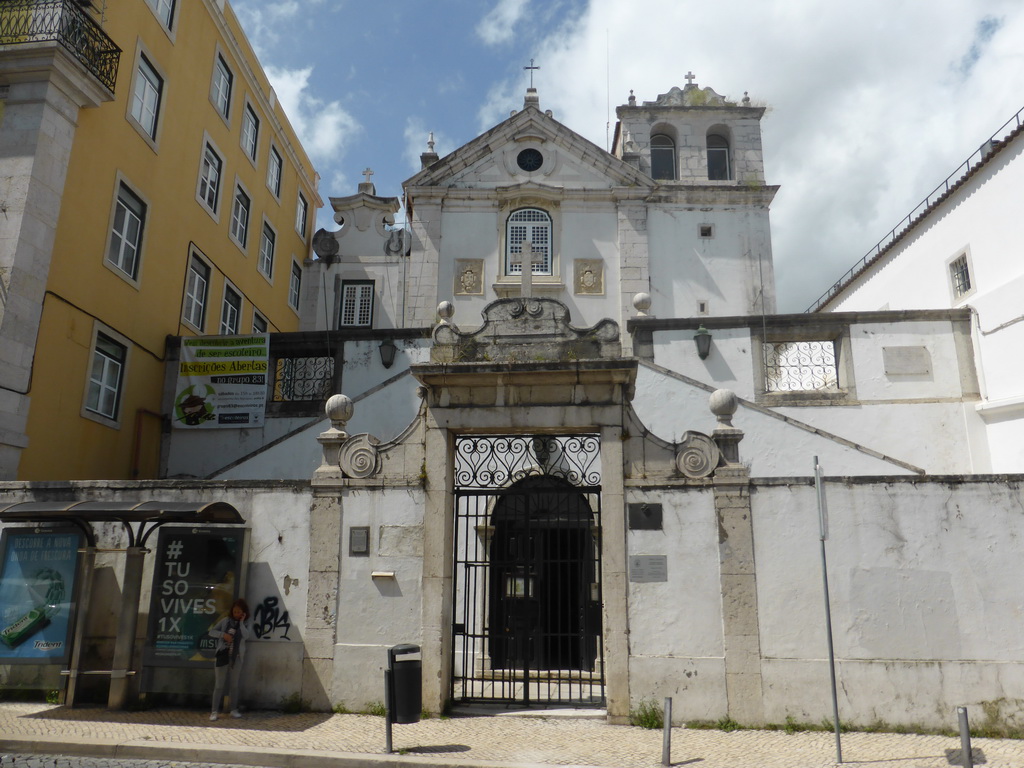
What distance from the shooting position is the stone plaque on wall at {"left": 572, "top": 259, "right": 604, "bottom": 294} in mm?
21141

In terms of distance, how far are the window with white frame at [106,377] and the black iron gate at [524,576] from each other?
22.7ft

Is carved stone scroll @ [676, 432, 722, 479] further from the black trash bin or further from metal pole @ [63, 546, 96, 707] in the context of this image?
metal pole @ [63, 546, 96, 707]

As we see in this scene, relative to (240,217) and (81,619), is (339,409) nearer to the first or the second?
(81,619)

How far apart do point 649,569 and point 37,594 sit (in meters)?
7.13

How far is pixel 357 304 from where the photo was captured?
79.0ft

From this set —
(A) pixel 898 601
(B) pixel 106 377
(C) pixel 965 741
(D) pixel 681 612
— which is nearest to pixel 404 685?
(D) pixel 681 612

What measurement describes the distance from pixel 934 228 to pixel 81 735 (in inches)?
818

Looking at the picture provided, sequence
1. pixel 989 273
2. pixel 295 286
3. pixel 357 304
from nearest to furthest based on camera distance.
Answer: pixel 989 273 → pixel 357 304 → pixel 295 286

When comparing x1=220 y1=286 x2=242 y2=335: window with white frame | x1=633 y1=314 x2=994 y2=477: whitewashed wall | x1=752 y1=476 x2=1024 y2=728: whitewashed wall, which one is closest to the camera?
x1=752 y1=476 x2=1024 y2=728: whitewashed wall

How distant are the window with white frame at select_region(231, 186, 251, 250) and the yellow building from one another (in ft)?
0.15

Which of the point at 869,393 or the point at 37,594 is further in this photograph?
the point at 869,393

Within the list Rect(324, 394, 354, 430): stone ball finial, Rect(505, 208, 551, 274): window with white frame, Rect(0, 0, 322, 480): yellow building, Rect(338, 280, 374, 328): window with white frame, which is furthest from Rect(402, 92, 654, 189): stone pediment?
Rect(324, 394, 354, 430): stone ball finial

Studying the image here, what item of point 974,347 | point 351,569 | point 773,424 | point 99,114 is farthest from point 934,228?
point 99,114

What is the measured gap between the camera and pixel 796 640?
8.37 meters
